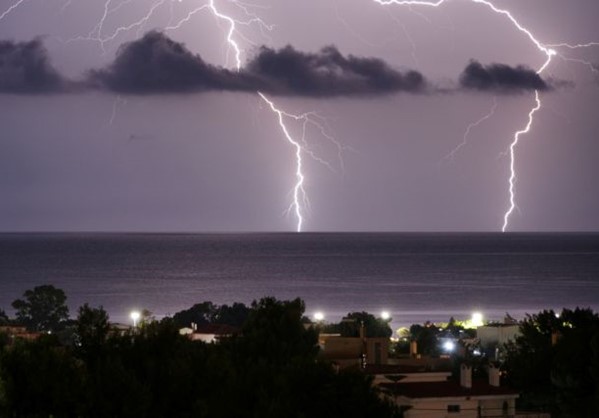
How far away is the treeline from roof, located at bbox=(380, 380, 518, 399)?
326 cm

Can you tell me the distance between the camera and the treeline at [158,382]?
78.0 feet

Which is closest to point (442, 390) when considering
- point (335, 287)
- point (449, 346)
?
point (449, 346)

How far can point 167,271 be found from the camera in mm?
181750

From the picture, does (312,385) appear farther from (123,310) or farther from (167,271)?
(167,271)

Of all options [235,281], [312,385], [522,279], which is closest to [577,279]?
[522,279]

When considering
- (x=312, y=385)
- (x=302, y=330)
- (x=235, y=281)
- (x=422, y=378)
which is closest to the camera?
(x=312, y=385)

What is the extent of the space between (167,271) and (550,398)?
15152 centimetres

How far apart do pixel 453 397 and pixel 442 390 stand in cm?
77

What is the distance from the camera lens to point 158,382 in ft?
82.7

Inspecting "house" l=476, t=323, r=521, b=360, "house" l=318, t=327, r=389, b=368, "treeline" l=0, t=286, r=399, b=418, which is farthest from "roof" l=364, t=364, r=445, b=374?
"house" l=476, t=323, r=521, b=360

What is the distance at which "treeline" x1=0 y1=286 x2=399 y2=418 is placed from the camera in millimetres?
23781

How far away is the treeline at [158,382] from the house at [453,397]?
304 cm

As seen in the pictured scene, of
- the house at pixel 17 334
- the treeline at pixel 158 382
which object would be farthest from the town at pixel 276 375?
the house at pixel 17 334

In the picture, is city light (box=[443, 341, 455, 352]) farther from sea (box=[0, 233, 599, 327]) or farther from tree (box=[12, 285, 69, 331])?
sea (box=[0, 233, 599, 327])
